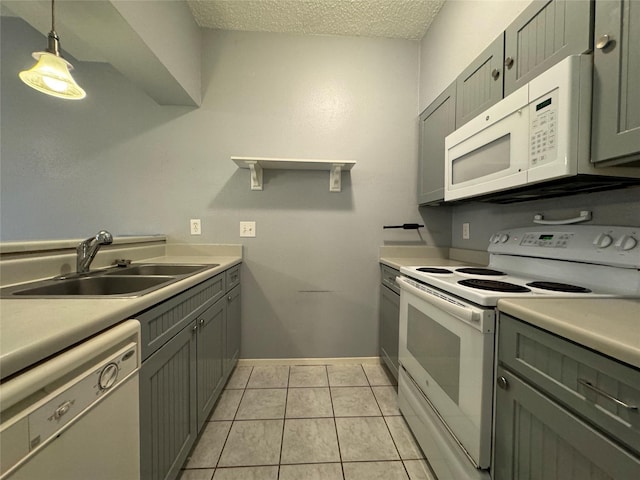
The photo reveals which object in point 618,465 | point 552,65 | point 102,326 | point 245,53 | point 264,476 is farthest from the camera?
point 245,53

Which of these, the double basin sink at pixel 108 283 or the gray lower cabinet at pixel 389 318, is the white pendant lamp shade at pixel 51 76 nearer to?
the double basin sink at pixel 108 283

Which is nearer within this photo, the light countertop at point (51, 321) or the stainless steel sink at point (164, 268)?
the light countertop at point (51, 321)

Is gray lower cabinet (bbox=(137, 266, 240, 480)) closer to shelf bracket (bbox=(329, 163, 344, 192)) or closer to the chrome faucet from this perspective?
the chrome faucet

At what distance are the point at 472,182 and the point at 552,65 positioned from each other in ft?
1.71

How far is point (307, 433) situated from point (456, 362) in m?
0.93

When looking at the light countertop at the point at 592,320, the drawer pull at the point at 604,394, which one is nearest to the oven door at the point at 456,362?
the light countertop at the point at 592,320

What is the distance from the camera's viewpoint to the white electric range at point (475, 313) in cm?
84

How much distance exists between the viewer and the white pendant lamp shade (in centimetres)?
124

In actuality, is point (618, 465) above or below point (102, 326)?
below

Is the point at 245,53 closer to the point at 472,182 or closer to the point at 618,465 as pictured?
the point at 472,182

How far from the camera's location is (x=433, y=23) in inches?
74.9

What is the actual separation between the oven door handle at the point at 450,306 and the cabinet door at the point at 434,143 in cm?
77

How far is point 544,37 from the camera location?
953mm

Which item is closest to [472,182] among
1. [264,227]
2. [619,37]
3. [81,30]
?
[619,37]
